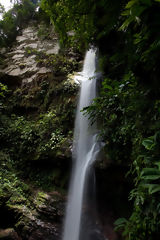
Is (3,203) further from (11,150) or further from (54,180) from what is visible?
(11,150)

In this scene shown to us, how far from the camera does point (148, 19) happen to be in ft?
5.41

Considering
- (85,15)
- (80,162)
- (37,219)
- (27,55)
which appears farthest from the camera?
(27,55)

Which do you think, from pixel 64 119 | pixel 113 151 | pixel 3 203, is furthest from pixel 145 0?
pixel 64 119

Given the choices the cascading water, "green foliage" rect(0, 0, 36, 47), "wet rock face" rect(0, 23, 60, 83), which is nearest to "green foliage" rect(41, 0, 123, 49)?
the cascading water

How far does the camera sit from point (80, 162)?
5.00 meters

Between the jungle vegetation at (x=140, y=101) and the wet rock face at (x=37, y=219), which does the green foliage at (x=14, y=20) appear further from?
the wet rock face at (x=37, y=219)

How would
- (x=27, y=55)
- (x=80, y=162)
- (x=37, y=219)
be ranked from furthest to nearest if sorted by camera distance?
(x=27, y=55) < (x=80, y=162) < (x=37, y=219)

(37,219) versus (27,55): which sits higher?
(27,55)

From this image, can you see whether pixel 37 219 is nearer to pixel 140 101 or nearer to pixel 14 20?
pixel 140 101

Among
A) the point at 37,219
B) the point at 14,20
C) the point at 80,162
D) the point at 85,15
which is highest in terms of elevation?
the point at 14,20

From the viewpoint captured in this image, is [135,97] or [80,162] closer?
[135,97]

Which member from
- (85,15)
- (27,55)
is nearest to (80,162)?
(85,15)

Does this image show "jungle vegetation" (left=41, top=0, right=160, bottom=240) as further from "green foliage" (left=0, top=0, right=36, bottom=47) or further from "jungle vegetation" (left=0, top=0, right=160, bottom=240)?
"green foliage" (left=0, top=0, right=36, bottom=47)

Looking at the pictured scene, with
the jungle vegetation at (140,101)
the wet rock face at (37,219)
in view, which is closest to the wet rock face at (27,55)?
the jungle vegetation at (140,101)
